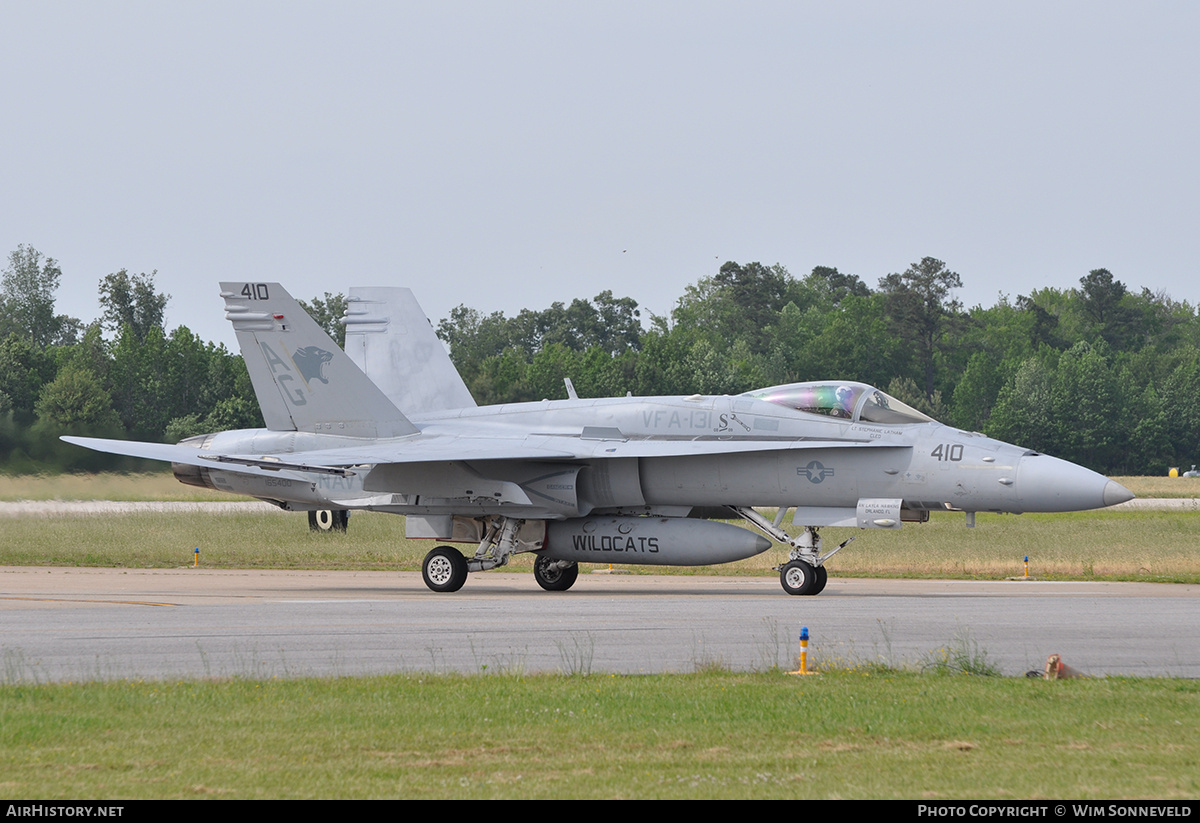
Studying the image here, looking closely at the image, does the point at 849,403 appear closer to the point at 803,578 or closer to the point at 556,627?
the point at 803,578

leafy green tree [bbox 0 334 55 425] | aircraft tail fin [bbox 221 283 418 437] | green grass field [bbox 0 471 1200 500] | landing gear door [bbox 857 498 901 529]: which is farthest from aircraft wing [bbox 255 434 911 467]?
leafy green tree [bbox 0 334 55 425]

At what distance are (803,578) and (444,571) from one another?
5.53m

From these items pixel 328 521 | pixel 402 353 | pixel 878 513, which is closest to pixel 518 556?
pixel 328 521

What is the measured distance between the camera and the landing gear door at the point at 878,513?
1861cm

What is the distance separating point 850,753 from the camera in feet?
24.1

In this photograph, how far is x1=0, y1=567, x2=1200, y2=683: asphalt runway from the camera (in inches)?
442

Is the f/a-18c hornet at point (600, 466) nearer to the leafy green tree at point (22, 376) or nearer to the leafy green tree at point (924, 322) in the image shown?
the leafy green tree at point (22, 376)

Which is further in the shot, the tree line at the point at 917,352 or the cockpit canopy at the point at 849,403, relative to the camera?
the tree line at the point at 917,352

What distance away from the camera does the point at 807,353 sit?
102 m

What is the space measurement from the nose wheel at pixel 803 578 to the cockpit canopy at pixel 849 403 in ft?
7.17

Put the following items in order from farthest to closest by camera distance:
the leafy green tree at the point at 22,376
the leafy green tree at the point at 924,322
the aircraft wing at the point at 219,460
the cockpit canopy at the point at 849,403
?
the leafy green tree at the point at 924,322
the leafy green tree at the point at 22,376
the aircraft wing at the point at 219,460
the cockpit canopy at the point at 849,403

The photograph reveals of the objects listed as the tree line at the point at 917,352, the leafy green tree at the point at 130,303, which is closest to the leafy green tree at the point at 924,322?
the tree line at the point at 917,352

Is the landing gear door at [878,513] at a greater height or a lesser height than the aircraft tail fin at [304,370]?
lesser

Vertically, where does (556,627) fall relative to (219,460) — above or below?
below
